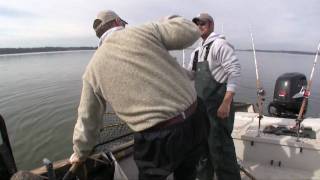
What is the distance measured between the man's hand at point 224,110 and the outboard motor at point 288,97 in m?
3.51

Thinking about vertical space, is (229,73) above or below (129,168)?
above

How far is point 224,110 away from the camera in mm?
3244

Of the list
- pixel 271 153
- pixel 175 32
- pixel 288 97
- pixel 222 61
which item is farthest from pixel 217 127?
pixel 288 97

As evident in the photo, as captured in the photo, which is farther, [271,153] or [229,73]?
[271,153]

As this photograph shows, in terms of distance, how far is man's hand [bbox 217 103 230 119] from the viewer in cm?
324

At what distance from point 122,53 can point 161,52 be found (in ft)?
0.85

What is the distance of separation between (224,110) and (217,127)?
1.13 ft

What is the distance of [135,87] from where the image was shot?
6.06ft

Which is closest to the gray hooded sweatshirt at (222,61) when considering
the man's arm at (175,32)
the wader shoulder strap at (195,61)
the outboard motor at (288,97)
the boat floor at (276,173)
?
the wader shoulder strap at (195,61)

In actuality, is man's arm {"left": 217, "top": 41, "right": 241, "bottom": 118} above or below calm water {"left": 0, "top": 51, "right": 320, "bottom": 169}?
above

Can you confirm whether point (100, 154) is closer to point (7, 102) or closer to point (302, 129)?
point (302, 129)

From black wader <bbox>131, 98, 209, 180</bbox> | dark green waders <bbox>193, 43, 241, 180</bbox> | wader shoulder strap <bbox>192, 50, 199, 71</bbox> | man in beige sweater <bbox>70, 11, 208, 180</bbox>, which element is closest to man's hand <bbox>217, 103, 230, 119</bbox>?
dark green waders <bbox>193, 43, 241, 180</bbox>

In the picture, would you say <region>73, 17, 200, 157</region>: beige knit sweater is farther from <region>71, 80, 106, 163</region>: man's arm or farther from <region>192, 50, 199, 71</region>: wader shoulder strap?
<region>192, 50, 199, 71</region>: wader shoulder strap

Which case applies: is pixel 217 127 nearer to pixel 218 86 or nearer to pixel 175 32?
pixel 218 86
